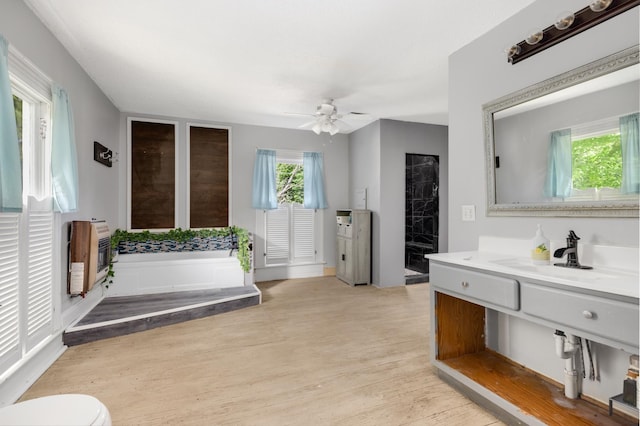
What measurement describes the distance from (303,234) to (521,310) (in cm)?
409

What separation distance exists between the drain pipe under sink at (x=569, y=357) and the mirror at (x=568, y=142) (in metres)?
0.70

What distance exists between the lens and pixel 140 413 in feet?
6.04

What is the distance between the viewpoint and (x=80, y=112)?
3.06m

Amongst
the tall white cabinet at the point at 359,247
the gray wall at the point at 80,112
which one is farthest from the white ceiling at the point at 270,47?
the tall white cabinet at the point at 359,247

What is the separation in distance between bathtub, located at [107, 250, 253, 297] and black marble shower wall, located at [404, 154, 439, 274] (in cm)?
274

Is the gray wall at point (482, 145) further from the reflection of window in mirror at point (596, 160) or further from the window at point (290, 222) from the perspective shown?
the window at point (290, 222)

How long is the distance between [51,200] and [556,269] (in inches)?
141

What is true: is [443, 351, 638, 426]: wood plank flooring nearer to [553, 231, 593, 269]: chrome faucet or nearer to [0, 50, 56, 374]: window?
[553, 231, 593, 269]: chrome faucet

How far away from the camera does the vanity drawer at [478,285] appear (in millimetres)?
1622

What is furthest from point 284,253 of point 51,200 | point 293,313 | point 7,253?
point 7,253

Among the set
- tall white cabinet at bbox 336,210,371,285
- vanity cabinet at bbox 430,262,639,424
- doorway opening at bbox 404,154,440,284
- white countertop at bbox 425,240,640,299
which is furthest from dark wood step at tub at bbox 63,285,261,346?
doorway opening at bbox 404,154,440,284

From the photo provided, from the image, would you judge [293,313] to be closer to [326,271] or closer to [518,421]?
[326,271]

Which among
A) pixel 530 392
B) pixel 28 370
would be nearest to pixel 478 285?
pixel 530 392

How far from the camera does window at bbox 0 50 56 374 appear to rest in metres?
1.95
